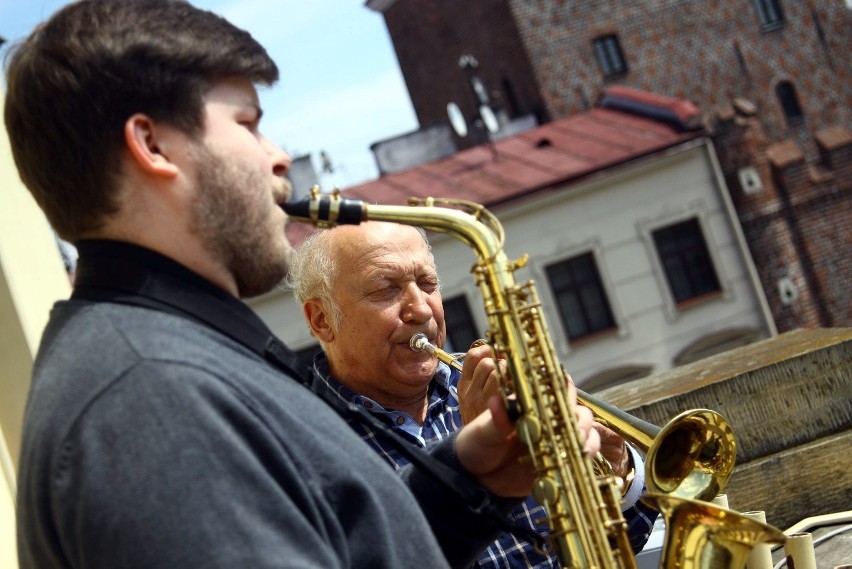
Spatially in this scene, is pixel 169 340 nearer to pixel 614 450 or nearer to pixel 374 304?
pixel 614 450

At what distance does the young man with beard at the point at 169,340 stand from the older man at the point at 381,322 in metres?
1.59

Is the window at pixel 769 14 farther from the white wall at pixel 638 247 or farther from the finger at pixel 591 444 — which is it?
the finger at pixel 591 444

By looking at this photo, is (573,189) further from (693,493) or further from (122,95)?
(122,95)

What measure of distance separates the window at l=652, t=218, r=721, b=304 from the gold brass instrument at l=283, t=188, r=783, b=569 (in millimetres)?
18328

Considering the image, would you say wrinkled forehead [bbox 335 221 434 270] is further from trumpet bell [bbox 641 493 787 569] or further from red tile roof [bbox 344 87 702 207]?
red tile roof [bbox 344 87 702 207]

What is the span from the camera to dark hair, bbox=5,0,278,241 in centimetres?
168

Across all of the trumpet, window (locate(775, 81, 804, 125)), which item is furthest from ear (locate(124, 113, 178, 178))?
window (locate(775, 81, 804, 125))

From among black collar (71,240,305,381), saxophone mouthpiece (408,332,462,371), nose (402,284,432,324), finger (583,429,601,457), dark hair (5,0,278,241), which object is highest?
dark hair (5,0,278,241)

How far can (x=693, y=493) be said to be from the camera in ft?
9.36

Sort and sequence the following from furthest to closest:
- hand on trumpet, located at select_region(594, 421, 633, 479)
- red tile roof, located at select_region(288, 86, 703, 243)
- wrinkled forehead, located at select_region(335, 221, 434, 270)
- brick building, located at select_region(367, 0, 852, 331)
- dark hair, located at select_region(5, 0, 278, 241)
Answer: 1. brick building, located at select_region(367, 0, 852, 331)
2. red tile roof, located at select_region(288, 86, 703, 243)
3. wrinkled forehead, located at select_region(335, 221, 434, 270)
4. hand on trumpet, located at select_region(594, 421, 633, 479)
5. dark hair, located at select_region(5, 0, 278, 241)

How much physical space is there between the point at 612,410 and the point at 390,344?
0.76 meters

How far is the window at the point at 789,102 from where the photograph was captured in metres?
26.3

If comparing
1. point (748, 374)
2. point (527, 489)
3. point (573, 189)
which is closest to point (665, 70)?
point (573, 189)

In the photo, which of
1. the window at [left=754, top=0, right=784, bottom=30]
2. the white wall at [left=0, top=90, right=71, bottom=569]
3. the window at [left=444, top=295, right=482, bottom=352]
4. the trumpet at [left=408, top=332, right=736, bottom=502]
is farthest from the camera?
the window at [left=754, top=0, right=784, bottom=30]
